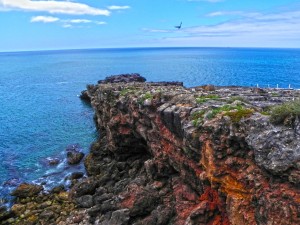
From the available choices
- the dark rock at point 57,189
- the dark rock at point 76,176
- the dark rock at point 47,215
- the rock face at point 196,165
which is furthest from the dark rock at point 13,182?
the dark rock at point 47,215

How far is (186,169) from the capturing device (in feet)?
105

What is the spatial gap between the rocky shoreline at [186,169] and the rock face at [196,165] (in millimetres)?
67

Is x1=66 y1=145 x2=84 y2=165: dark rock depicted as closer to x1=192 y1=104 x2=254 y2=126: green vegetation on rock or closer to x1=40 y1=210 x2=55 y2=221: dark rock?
x1=40 y1=210 x2=55 y2=221: dark rock

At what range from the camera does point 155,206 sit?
1310 inches

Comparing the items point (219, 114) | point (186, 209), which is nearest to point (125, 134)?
point (186, 209)

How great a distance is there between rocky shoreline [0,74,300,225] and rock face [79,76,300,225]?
0.22ft

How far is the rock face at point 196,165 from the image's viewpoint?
20.1 meters

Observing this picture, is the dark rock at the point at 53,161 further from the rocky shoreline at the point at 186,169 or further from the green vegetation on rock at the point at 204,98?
the green vegetation on rock at the point at 204,98

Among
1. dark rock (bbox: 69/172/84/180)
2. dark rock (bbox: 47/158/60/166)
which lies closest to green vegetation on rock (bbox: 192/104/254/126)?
dark rock (bbox: 69/172/84/180)

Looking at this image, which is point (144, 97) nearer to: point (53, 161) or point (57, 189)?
point (57, 189)

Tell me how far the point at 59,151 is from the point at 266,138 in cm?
5123

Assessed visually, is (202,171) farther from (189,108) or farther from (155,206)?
(155,206)

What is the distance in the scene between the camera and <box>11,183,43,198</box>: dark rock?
45.1 meters

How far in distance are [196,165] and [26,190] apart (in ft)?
91.2
